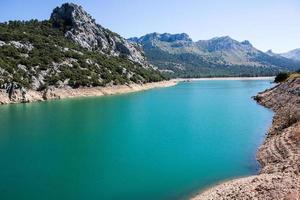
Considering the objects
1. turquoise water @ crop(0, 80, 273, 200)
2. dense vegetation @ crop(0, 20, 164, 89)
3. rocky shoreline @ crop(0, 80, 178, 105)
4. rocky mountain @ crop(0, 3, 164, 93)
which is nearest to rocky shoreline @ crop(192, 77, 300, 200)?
turquoise water @ crop(0, 80, 273, 200)

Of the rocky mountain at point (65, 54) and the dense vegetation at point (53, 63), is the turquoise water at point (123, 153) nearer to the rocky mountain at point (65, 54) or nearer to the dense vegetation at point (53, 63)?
the dense vegetation at point (53, 63)

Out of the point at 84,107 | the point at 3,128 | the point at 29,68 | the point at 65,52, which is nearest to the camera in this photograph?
the point at 3,128

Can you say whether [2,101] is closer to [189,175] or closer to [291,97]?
[291,97]

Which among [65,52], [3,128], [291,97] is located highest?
[65,52]

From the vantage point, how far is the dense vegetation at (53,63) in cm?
10354

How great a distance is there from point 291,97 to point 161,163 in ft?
128

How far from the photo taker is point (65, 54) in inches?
5064

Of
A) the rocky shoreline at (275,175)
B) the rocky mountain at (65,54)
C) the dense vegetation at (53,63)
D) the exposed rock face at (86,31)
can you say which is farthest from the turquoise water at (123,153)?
the exposed rock face at (86,31)

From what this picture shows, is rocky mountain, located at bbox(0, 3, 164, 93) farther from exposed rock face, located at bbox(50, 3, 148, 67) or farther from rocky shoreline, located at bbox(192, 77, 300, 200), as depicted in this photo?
rocky shoreline, located at bbox(192, 77, 300, 200)

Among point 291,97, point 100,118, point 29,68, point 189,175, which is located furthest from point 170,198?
point 29,68

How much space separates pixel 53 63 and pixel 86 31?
2225 inches

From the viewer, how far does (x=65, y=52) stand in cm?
13025

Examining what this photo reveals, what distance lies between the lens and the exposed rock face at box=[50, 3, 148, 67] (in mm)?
164863

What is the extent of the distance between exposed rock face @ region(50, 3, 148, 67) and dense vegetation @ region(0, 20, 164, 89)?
6.85 meters
